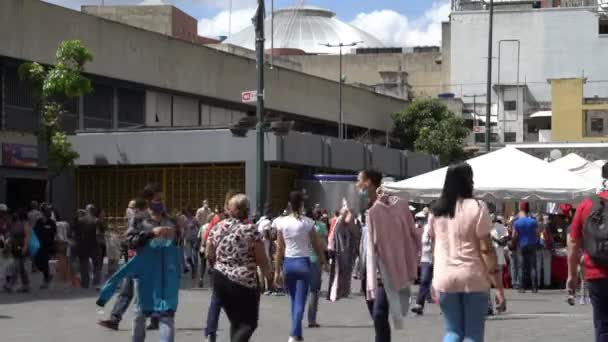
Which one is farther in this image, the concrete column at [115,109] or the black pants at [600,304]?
the concrete column at [115,109]

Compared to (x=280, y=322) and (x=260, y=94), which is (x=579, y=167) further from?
(x=280, y=322)

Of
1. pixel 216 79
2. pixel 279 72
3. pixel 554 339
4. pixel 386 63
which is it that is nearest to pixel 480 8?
pixel 386 63

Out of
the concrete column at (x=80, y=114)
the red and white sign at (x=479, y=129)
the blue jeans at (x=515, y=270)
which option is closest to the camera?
the blue jeans at (x=515, y=270)

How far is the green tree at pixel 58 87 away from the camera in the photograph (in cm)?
3145

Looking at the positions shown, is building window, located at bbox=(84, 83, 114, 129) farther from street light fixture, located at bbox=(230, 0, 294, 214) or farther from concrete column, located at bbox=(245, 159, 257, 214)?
street light fixture, located at bbox=(230, 0, 294, 214)

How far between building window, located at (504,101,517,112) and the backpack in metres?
62.3

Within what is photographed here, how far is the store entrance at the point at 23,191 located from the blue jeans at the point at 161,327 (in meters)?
24.6

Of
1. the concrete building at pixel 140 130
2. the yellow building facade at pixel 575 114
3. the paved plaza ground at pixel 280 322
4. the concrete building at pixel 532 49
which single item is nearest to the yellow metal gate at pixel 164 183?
the concrete building at pixel 140 130

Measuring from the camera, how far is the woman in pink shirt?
8.10m

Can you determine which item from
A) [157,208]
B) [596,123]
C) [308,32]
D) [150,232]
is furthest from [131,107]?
[308,32]

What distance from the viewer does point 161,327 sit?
392 inches

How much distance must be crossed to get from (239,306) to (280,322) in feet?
20.3

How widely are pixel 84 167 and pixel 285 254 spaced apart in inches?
940

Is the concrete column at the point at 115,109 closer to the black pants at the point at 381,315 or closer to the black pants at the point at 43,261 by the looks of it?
the black pants at the point at 43,261
